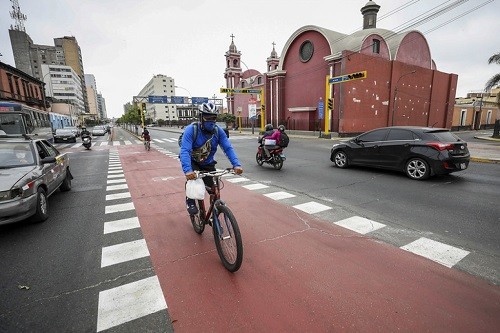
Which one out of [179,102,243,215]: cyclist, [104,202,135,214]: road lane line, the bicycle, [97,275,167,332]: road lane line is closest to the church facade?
[104,202,135,214]: road lane line

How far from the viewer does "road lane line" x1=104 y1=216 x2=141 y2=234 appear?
4594 mm

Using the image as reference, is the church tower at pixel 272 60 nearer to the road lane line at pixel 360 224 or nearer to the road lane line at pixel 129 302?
the road lane line at pixel 360 224

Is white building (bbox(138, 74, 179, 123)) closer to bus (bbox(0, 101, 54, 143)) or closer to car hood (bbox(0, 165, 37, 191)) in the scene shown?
bus (bbox(0, 101, 54, 143))

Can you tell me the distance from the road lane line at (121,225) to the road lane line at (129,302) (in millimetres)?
1856

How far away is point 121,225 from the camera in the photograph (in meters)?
4.77

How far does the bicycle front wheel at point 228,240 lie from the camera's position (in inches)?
118

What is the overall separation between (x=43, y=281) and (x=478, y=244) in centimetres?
609

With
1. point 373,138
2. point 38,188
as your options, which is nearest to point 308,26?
point 373,138

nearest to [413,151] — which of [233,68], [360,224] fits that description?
[360,224]

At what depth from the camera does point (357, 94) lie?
2702cm

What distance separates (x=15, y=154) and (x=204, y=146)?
15.1 feet

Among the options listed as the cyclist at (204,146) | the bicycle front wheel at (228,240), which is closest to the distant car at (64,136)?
the cyclist at (204,146)

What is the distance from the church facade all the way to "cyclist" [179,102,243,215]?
22159 mm

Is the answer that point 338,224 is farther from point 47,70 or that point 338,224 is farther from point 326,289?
point 47,70
